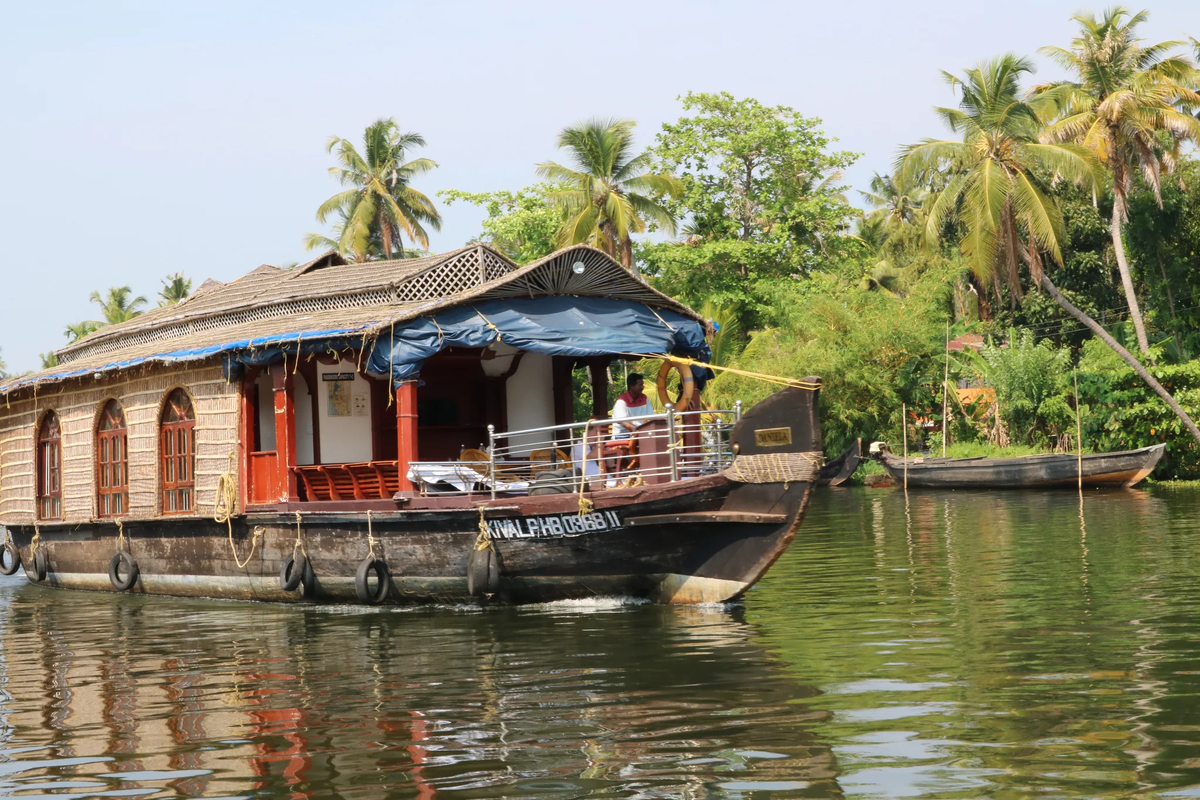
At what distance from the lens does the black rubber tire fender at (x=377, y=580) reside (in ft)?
37.8

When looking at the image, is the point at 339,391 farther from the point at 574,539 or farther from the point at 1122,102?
the point at 1122,102

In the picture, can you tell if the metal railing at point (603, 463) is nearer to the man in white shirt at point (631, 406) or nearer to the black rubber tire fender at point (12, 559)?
the man in white shirt at point (631, 406)

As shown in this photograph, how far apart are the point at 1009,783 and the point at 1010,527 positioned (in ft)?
45.7

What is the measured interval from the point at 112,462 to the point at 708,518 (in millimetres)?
8119

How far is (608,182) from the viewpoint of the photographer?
103 feet

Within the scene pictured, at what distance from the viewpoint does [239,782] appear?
5.98m

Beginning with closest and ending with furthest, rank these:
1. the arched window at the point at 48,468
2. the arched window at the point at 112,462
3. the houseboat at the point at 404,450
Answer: the houseboat at the point at 404,450 → the arched window at the point at 112,462 → the arched window at the point at 48,468

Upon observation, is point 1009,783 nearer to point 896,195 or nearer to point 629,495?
point 629,495

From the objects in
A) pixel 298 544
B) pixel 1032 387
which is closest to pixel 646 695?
pixel 298 544

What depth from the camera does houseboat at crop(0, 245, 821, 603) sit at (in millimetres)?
10547

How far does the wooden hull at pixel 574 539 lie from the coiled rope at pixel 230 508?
51 millimetres

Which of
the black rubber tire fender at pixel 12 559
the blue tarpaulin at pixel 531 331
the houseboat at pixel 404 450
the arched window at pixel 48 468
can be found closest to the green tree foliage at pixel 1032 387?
the houseboat at pixel 404 450

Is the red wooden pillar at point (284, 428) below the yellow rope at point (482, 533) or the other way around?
the other way around

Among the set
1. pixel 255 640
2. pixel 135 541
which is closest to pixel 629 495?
pixel 255 640
